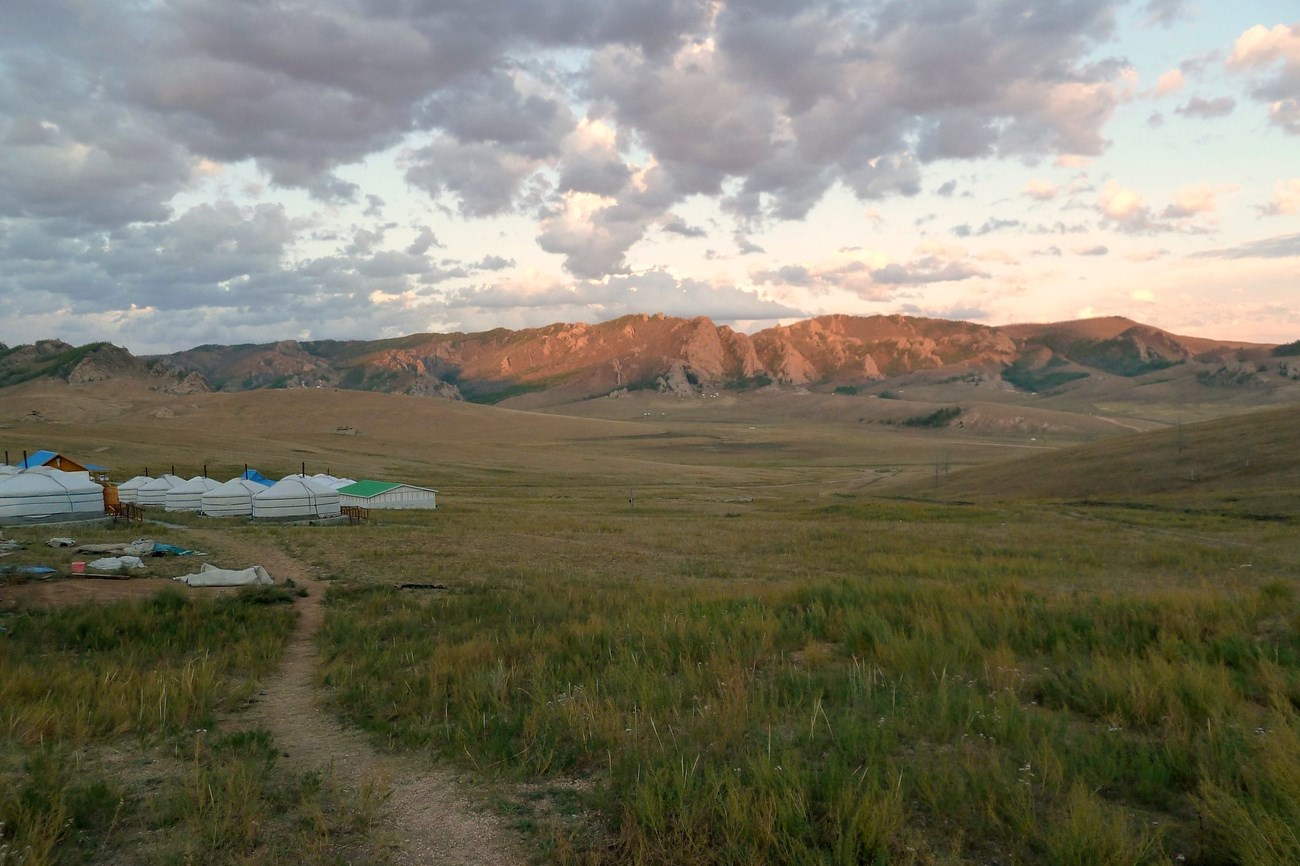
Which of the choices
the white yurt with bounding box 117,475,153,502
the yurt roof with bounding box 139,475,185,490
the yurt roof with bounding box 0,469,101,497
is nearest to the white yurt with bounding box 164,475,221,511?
the yurt roof with bounding box 139,475,185,490

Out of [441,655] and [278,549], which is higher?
[441,655]

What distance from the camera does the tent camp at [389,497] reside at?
185 ft

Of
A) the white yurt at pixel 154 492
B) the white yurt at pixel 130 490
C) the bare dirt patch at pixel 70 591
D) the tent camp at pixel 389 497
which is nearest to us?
the bare dirt patch at pixel 70 591

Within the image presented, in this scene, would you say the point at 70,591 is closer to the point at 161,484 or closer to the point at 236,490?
the point at 236,490

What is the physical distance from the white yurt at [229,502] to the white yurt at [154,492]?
6.75 meters

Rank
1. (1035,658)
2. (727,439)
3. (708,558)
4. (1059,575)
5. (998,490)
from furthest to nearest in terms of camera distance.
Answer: (727,439) → (998,490) → (708,558) → (1059,575) → (1035,658)

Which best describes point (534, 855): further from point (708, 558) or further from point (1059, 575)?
point (708, 558)

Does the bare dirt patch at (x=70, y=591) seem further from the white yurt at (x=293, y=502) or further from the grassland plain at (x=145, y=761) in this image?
the white yurt at (x=293, y=502)

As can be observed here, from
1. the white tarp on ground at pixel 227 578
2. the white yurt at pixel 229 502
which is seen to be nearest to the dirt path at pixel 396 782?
the white tarp on ground at pixel 227 578

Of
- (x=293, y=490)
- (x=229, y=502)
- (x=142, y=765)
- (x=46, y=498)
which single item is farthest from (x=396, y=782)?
(x=229, y=502)

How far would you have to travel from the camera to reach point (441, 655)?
32.4 ft

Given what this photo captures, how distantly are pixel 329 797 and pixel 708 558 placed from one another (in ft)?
69.0

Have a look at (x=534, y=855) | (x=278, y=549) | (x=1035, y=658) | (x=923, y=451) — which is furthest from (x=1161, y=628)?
(x=923, y=451)

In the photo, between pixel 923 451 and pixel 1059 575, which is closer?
pixel 1059 575
